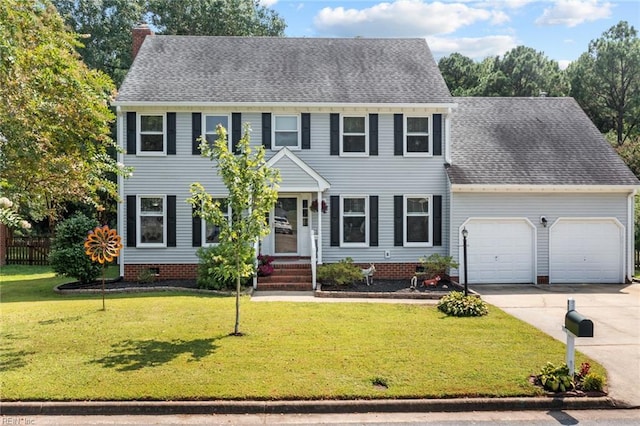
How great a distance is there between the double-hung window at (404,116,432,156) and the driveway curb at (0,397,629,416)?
11.8 meters

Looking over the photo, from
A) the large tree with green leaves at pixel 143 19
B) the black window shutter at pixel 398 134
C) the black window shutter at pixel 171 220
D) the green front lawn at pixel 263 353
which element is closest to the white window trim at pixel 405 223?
the black window shutter at pixel 398 134

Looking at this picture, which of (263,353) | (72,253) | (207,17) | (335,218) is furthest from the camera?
(207,17)

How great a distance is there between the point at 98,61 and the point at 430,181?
22.1 meters

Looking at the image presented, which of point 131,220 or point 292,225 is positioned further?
point 292,225

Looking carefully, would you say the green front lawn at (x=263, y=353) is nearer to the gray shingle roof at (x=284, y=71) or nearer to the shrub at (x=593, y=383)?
the shrub at (x=593, y=383)

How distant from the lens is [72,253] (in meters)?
16.1

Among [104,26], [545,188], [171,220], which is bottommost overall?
[171,220]

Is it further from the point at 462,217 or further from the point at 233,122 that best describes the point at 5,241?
the point at 462,217

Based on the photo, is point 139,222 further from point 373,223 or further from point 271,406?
point 271,406

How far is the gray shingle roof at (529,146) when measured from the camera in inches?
695

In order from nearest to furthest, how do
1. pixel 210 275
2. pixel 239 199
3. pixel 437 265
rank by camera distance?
pixel 239 199, pixel 210 275, pixel 437 265

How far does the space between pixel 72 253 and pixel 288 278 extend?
21.7 ft

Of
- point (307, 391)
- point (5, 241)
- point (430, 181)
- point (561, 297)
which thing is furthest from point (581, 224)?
point (5, 241)

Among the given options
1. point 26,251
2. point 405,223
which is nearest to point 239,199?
point 405,223
